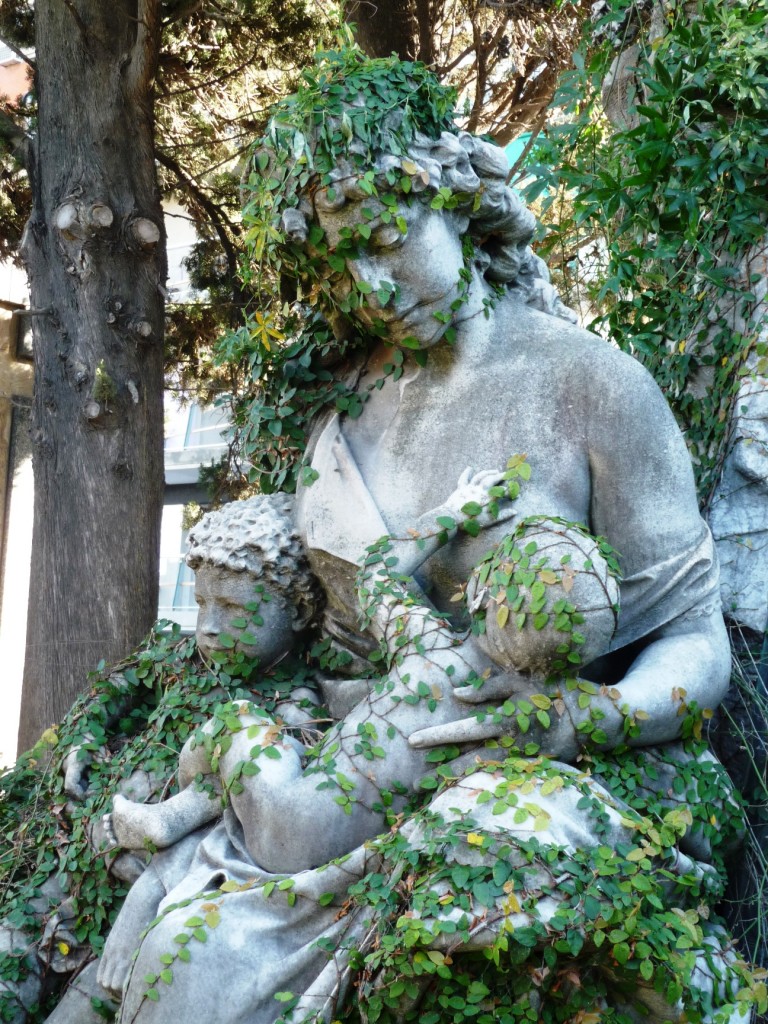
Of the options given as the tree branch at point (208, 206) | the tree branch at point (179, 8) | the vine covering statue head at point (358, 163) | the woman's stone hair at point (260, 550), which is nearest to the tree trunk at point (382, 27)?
the tree branch at point (179, 8)

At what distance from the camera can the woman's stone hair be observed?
3.43 meters

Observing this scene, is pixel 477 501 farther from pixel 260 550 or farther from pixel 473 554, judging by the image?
pixel 260 550

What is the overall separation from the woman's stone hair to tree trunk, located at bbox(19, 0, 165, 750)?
3.14 m

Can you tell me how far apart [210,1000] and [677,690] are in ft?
4.12

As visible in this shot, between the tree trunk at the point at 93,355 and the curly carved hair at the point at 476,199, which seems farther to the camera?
the tree trunk at the point at 93,355

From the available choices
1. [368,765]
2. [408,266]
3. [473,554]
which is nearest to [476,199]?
[408,266]

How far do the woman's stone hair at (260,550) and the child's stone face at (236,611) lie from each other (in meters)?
0.02

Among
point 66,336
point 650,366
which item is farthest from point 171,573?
point 650,366

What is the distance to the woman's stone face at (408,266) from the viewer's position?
3.24 meters

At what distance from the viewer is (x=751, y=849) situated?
3496mm

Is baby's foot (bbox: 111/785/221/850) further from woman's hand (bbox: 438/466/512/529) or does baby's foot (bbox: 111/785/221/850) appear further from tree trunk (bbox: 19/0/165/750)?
tree trunk (bbox: 19/0/165/750)

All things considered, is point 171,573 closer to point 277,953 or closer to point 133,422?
point 133,422

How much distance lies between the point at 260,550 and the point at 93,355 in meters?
3.65

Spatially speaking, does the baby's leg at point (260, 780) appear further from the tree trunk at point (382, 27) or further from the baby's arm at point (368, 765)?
the tree trunk at point (382, 27)
